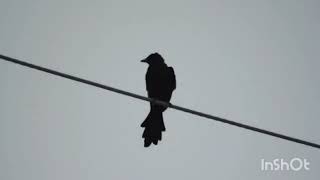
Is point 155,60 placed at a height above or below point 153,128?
above

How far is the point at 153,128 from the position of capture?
19.6ft

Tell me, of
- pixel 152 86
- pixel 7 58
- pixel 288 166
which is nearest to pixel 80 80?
pixel 7 58

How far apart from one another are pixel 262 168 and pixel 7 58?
48774 millimetres

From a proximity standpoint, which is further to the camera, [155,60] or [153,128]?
[155,60]

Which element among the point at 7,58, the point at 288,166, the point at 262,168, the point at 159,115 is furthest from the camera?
the point at 262,168

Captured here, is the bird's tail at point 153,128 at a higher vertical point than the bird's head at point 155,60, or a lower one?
lower

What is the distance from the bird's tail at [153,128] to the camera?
5814 millimetres

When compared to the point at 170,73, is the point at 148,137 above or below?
below

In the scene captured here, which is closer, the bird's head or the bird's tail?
the bird's tail

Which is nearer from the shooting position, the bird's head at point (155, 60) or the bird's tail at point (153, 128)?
the bird's tail at point (153, 128)

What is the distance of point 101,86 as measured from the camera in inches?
154

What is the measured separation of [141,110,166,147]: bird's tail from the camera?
581 cm

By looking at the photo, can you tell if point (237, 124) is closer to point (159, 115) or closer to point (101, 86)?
point (101, 86)

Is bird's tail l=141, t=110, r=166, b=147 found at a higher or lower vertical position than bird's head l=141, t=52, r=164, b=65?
lower
